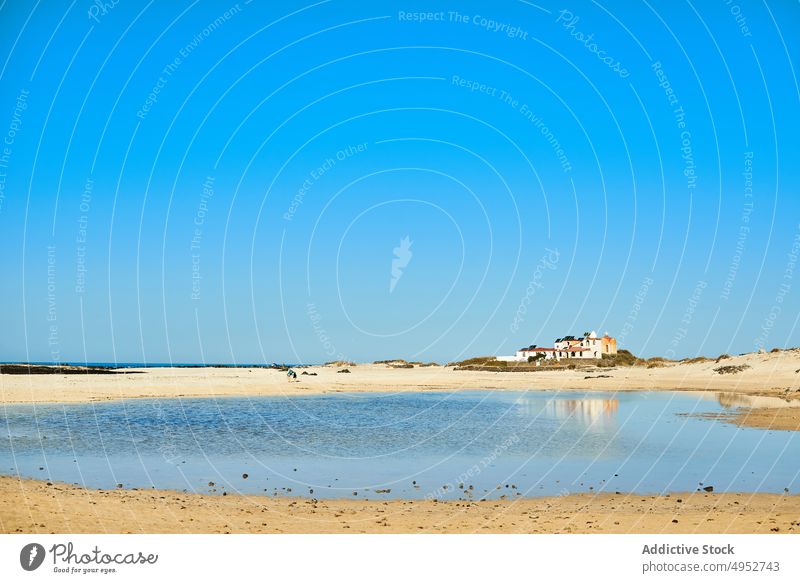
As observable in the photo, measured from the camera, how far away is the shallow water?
70.5 feet

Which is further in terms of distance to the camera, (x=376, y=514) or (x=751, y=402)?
(x=751, y=402)

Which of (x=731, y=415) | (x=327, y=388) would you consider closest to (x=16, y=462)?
(x=731, y=415)

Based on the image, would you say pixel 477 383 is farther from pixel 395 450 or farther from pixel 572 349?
pixel 395 450

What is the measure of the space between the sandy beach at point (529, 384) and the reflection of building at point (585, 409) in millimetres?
6810

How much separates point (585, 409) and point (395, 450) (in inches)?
857

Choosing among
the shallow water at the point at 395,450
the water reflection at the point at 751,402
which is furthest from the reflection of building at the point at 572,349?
the shallow water at the point at 395,450

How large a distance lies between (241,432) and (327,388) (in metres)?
37.5

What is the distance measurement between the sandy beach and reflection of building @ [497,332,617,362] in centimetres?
A: 1390

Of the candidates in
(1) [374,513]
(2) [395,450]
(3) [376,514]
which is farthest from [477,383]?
(3) [376,514]

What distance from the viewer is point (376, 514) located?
57.4 feet

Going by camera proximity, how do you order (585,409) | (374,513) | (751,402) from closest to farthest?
1. (374,513)
2. (585,409)
3. (751,402)

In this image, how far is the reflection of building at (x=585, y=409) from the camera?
40.8 m

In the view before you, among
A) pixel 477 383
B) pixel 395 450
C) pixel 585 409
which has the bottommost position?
pixel 395 450

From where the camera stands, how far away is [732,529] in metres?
16.0
